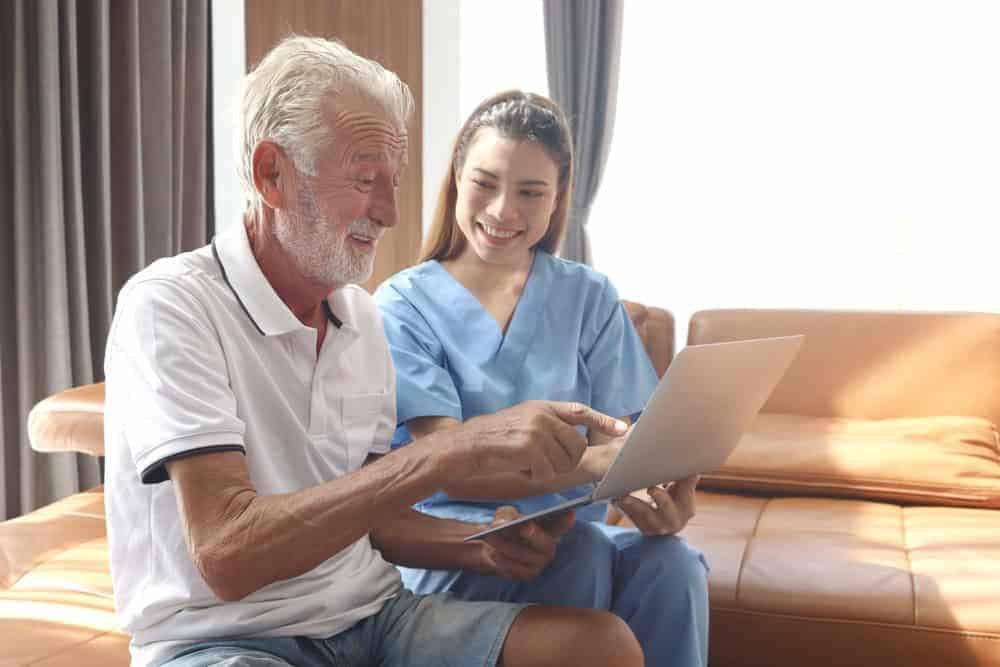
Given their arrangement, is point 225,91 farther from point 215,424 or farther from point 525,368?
point 215,424

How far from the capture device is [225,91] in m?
3.86

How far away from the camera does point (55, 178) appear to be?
2980mm

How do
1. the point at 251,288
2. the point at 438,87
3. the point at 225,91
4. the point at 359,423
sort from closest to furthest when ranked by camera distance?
the point at 251,288, the point at 359,423, the point at 225,91, the point at 438,87

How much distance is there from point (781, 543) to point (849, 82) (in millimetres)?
2545

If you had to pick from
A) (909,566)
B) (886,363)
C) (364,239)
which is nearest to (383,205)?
(364,239)

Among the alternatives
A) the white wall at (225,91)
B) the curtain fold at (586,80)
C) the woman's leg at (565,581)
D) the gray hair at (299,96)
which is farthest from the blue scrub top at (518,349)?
the curtain fold at (586,80)

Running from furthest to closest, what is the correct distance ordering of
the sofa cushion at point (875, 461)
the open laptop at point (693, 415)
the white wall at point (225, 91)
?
the white wall at point (225, 91) → the sofa cushion at point (875, 461) → the open laptop at point (693, 415)

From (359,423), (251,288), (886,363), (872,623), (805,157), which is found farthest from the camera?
(805,157)

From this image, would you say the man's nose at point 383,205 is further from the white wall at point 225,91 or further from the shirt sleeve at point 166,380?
the white wall at point 225,91

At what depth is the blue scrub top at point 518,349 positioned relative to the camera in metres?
1.68

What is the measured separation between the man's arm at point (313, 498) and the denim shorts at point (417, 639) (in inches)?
6.6

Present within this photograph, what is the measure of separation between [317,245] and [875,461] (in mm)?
1695

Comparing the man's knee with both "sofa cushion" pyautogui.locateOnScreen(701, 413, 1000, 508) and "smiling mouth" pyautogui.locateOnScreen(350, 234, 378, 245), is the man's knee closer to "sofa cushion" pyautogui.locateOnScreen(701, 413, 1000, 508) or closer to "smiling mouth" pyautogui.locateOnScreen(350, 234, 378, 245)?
"smiling mouth" pyautogui.locateOnScreen(350, 234, 378, 245)

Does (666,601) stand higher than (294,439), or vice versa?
(294,439)
